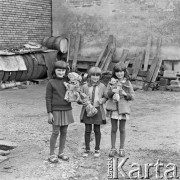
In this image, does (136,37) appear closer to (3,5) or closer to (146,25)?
(146,25)

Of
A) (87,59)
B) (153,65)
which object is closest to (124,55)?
(153,65)

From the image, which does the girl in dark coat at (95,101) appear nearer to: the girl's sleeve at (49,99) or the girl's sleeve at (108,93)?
the girl's sleeve at (108,93)

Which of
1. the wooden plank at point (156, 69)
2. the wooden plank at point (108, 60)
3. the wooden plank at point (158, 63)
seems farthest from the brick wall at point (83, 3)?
the wooden plank at point (156, 69)

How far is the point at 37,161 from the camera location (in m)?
4.39

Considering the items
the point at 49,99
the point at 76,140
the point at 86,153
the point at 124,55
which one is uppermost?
the point at 49,99

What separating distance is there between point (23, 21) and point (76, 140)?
25.4 feet

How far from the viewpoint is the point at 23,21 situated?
12117 mm

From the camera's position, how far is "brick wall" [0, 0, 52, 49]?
37.7 feet

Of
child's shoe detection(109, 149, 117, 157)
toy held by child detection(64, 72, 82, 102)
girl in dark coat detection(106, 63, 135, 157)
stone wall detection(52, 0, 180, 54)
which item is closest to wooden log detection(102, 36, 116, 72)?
stone wall detection(52, 0, 180, 54)

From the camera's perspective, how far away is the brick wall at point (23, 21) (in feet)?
37.7

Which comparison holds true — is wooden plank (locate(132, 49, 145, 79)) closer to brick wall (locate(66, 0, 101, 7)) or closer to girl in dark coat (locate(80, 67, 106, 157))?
brick wall (locate(66, 0, 101, 7))

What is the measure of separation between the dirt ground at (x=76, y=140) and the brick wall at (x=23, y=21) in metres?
3.41

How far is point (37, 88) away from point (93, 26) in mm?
3244

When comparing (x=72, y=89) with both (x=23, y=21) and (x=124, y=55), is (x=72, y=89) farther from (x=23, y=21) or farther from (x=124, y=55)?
(x=23, y=21)
